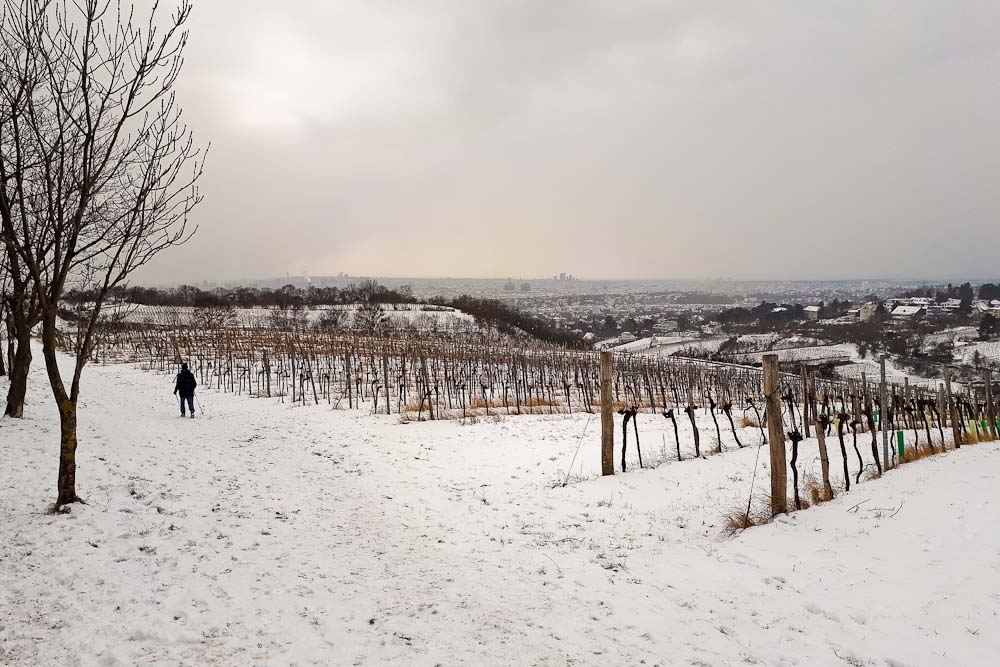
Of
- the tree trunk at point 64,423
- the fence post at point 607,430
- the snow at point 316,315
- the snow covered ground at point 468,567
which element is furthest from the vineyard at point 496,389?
the snow at point 316,315

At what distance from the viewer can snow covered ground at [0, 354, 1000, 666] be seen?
386 cm

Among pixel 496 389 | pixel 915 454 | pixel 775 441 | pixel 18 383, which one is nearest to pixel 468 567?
pixel 775 441

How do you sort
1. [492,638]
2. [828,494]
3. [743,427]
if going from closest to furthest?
1. [492,638]
2. [828,494]
3. [743,427]

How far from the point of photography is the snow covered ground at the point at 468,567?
3.86 m

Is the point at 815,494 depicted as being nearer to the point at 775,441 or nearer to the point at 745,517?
the point at 775,441

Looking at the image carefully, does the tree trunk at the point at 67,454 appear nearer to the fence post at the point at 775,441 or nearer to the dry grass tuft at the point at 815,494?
the fence post at the point at 775,441

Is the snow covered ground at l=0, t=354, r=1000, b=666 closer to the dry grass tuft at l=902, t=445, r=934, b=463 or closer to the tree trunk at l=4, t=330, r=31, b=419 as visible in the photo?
the dry grass tuft at l=902, t=445, r=934, b=463

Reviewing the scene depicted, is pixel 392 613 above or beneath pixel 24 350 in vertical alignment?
beneath

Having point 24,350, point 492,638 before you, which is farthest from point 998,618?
point 24,350

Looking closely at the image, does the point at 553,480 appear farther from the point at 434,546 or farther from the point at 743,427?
the point at 743,427

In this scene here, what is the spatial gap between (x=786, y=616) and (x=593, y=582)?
1.73 metres

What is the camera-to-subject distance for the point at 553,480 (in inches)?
374

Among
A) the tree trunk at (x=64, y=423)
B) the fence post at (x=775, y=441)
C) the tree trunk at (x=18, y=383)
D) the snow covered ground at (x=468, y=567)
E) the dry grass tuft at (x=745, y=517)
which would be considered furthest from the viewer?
the tree trunk at (x=18, y=383)

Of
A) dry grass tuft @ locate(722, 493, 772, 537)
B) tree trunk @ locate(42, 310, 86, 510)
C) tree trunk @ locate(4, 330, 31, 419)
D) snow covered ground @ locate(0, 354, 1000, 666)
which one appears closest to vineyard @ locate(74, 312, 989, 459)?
dry grass tuft @ locate(722, 493, 772, 537)
